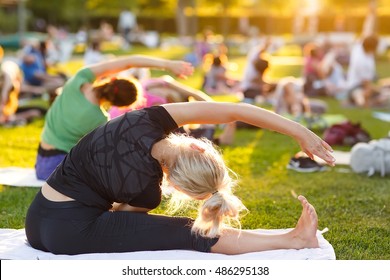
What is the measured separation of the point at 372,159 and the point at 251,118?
3.14m

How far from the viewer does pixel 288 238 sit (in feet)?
13.6

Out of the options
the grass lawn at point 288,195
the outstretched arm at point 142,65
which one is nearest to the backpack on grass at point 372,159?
the grass lawn at point 288,195

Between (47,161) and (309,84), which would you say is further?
(309,84)

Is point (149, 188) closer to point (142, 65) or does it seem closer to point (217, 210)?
point (217, 210)

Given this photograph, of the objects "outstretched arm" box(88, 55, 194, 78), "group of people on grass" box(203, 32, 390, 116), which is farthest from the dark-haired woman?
"group of people on grass" box(203, 32, 390, 116)

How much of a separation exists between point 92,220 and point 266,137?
211 inches

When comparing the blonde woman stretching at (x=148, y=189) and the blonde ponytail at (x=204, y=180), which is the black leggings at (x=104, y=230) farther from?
the blonde ponytail at (x=204, y=180)

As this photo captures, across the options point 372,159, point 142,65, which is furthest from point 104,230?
point 372,159

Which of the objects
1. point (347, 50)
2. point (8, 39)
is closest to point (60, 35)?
point (8, 39)

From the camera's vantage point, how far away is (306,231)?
4156 millimetres

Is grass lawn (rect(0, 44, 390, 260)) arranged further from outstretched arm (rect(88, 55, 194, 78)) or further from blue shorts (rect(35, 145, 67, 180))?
outstretched arm (rect(88, 55, 194, 78))

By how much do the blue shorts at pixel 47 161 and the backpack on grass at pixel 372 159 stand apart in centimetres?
279

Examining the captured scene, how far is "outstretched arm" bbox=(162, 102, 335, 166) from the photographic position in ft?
12.6
